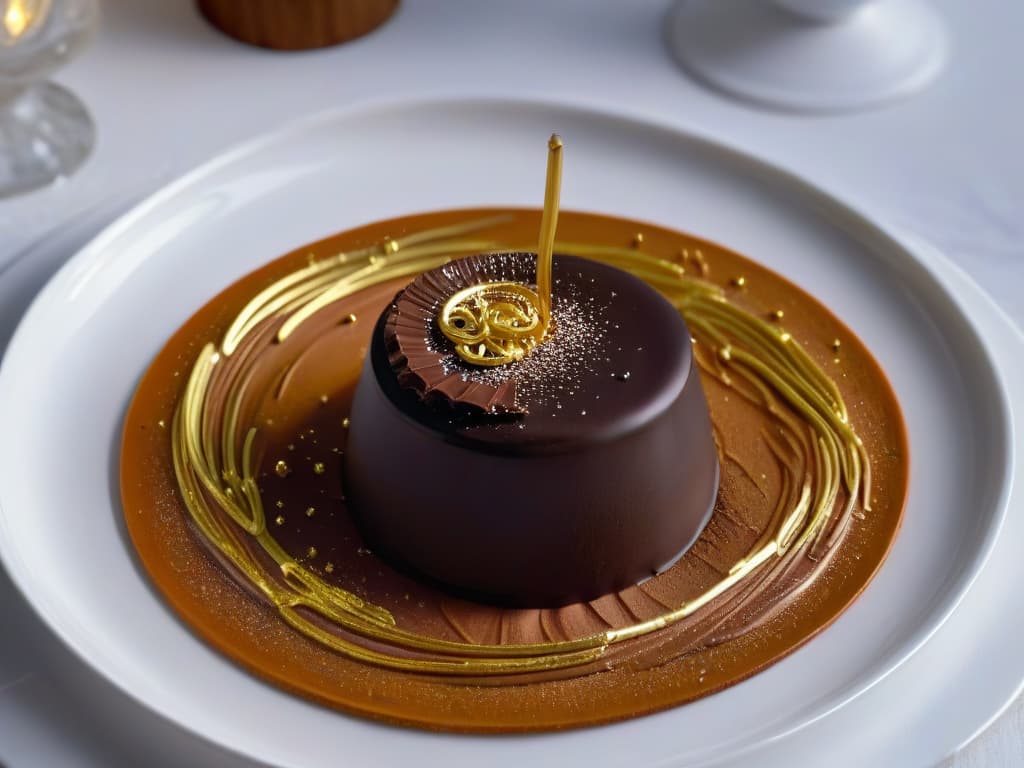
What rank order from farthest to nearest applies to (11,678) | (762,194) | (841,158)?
(841,158)
(762,194)
(11,678)

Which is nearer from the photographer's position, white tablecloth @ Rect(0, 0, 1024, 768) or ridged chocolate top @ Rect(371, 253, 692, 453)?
ridged chocolate top @ Rect(371, 253, 692, 453)

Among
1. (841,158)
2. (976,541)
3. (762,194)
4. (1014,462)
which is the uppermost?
(841,158)

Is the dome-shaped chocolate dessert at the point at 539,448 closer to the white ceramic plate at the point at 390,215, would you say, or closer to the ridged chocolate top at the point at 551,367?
the ridged chocolate top at the point at 551,367

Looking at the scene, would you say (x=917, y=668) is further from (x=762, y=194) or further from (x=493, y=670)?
(x=762, y=194)

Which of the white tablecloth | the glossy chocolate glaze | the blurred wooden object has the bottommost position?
the glossy chocolate glaze

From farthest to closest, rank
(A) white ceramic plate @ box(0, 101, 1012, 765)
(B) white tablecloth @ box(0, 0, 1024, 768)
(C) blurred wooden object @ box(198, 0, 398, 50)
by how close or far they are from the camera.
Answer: (C) blurred wooden object @ box(198, 0, 398, 50) < (B) white tablecloth @ box(0, 0, 1024, 768) < (A) white ceramic plate @ box(0, 101, 1012, 765)

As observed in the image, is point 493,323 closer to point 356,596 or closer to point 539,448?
point 539,448

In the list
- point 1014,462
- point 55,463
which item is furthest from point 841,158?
point 55,463

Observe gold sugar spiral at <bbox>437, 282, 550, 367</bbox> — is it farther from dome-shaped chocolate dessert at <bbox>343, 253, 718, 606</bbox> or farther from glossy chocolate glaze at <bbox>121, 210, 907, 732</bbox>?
glossy chocolate glaze at <bbox>121, 210, 907, 732</bbox>

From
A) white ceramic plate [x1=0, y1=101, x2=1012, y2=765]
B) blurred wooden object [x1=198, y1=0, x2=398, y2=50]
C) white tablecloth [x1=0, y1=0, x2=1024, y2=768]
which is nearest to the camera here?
white ceramic plate [x1=0, y1=101, x2=1012, y2=765]

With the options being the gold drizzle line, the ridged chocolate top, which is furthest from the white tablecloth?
the ridged chocolate top
